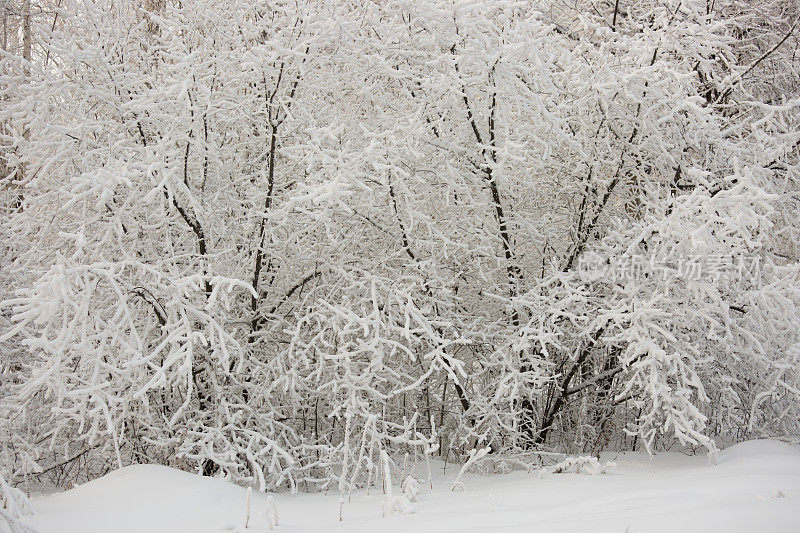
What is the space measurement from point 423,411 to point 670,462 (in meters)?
1.95

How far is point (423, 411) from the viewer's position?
5.93 meters

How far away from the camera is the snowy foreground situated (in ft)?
9.04

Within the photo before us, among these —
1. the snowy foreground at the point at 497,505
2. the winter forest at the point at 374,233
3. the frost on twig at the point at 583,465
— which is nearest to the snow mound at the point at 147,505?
the snowy foreground at the point at 497,505

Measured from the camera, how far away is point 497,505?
3.39 meters

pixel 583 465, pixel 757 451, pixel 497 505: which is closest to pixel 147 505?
pixel 497 505

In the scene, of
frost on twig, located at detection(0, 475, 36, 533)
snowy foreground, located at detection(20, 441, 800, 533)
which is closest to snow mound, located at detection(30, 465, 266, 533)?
snowy foreground, located at detection(20, 441, 800, 533)

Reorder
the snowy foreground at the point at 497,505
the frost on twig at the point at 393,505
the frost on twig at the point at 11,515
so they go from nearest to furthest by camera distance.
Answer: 1. the frost on twig at the point at 11,515
2. the snowy foreground at the point at 497,505
3. the frost on twig at the point at 393,505

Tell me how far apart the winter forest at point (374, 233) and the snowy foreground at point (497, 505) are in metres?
0.42

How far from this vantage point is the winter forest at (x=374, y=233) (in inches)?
177

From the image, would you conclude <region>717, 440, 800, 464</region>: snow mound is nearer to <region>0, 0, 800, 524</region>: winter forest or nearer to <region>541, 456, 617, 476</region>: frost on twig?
<region>0, 0, 800, 524</region>: winter forest

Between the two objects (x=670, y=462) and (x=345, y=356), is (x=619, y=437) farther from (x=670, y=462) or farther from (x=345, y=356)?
(x=345, y=356)

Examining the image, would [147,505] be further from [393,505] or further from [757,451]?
[757,451]

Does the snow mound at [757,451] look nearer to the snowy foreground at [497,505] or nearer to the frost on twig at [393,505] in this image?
the snowy foreground at [497,505]

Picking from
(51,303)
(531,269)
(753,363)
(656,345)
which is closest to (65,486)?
(51,303)
